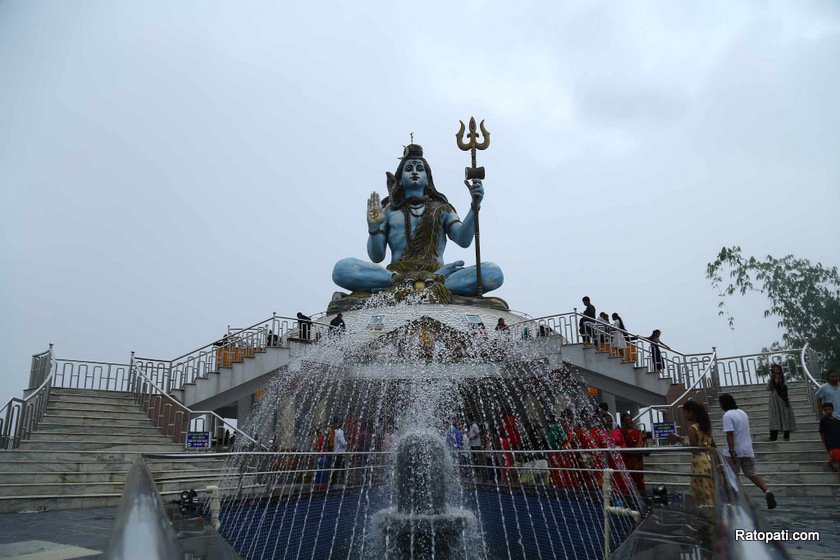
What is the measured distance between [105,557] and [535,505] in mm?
7359

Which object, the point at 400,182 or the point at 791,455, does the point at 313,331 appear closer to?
the point at 400,182

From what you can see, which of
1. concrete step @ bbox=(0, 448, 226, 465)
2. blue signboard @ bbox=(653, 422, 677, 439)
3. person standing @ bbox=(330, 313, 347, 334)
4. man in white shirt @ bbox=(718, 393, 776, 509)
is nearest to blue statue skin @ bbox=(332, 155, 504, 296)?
person standing @ bbox=(330, 313, 347, 334)

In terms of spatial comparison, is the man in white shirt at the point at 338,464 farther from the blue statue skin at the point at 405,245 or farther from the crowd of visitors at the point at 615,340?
the blue statue skin at the point at 405,245

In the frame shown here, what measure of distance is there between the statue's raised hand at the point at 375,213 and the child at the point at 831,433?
17.9 metres

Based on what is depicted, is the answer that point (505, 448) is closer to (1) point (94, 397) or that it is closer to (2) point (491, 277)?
(1) point (94, 397)

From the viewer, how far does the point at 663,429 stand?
33.4 ft

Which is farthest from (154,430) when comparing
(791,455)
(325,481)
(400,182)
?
(400,182)

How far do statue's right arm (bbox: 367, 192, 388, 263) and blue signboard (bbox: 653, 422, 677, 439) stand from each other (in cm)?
1568

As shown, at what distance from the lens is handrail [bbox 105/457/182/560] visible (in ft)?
6.22

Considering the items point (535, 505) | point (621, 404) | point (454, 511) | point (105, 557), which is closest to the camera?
point (105, 557)

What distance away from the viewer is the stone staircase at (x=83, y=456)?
8.52 m

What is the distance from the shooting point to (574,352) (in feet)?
47.0

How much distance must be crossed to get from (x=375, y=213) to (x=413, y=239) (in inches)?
73.8

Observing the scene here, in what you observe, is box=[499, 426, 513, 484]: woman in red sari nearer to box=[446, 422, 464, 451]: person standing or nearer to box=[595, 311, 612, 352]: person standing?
box=[446, 422, 464, 451]: person standing
